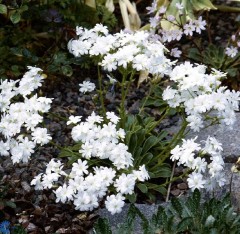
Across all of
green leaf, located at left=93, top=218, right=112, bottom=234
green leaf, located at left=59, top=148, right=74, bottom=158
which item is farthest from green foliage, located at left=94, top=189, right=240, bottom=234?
green leaf, located at left=59, top=148, right=74, bottom=158

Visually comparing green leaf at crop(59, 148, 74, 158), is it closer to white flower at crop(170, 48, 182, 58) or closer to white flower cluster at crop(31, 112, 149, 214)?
white flower cluster at crop(31, 112, 149, 214)

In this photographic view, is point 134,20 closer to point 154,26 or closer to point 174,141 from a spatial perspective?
point 154,26

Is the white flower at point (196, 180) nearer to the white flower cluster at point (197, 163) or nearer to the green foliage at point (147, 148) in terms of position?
the white flower cluster at point (197, 163)

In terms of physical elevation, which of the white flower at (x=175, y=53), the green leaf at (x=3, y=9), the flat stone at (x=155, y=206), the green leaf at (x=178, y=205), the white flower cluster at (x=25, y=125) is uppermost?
the green leaf at (x=3, y=9)

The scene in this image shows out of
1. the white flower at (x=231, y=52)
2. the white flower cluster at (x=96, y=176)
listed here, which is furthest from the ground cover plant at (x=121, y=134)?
the white flower at (x=231, y=52)

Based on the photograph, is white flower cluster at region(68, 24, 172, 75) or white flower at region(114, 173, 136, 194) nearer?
white flower at region(114, 173, 136, 194)

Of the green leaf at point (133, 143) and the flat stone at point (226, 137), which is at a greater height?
the green leaf at point (133, 143)

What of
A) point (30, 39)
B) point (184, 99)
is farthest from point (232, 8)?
point (184, 99)
